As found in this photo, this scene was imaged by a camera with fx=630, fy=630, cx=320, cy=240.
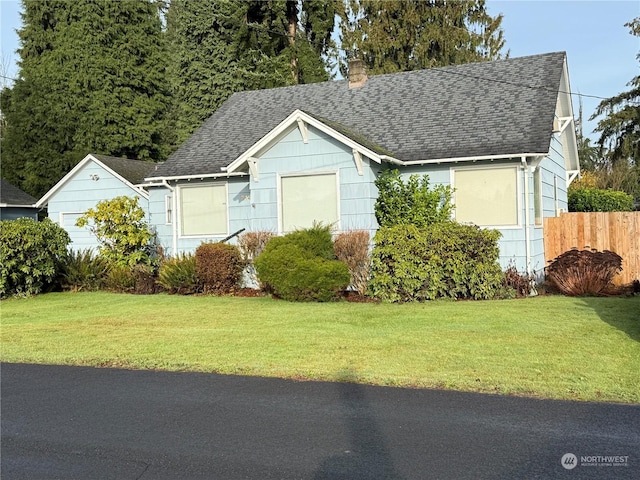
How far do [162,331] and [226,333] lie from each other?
121 centimetres

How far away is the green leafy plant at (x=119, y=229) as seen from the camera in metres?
17.5

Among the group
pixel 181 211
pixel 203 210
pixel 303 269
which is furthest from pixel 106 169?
pixel 303 269

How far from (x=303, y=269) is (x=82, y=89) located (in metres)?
27.9

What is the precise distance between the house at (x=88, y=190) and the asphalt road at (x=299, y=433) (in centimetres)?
1531

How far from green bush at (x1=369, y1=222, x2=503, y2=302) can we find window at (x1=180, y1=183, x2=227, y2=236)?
6.26 meters

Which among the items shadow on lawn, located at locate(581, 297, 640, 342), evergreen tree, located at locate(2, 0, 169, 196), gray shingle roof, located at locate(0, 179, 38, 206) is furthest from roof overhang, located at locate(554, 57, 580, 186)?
evergreen tree, located at locate(2, 0, 169, 196)

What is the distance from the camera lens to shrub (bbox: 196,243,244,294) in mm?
15836

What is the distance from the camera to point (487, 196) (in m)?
15.4

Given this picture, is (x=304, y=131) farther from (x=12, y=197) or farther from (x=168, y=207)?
(x=12, y=197)

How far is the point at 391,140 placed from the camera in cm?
1672

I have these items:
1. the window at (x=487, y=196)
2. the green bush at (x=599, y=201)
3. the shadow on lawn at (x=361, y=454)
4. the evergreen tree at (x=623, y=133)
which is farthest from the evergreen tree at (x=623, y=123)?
the shadow on lawn at (x=361, y=454)

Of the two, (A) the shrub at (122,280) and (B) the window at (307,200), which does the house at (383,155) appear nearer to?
(B) the window at (307,200)

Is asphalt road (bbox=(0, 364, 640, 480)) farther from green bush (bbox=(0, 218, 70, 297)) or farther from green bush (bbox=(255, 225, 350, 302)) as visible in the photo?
green bush (bbox=(0, 218, 70, 297))

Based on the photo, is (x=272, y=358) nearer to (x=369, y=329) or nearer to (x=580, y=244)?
(x=369, y=329)
